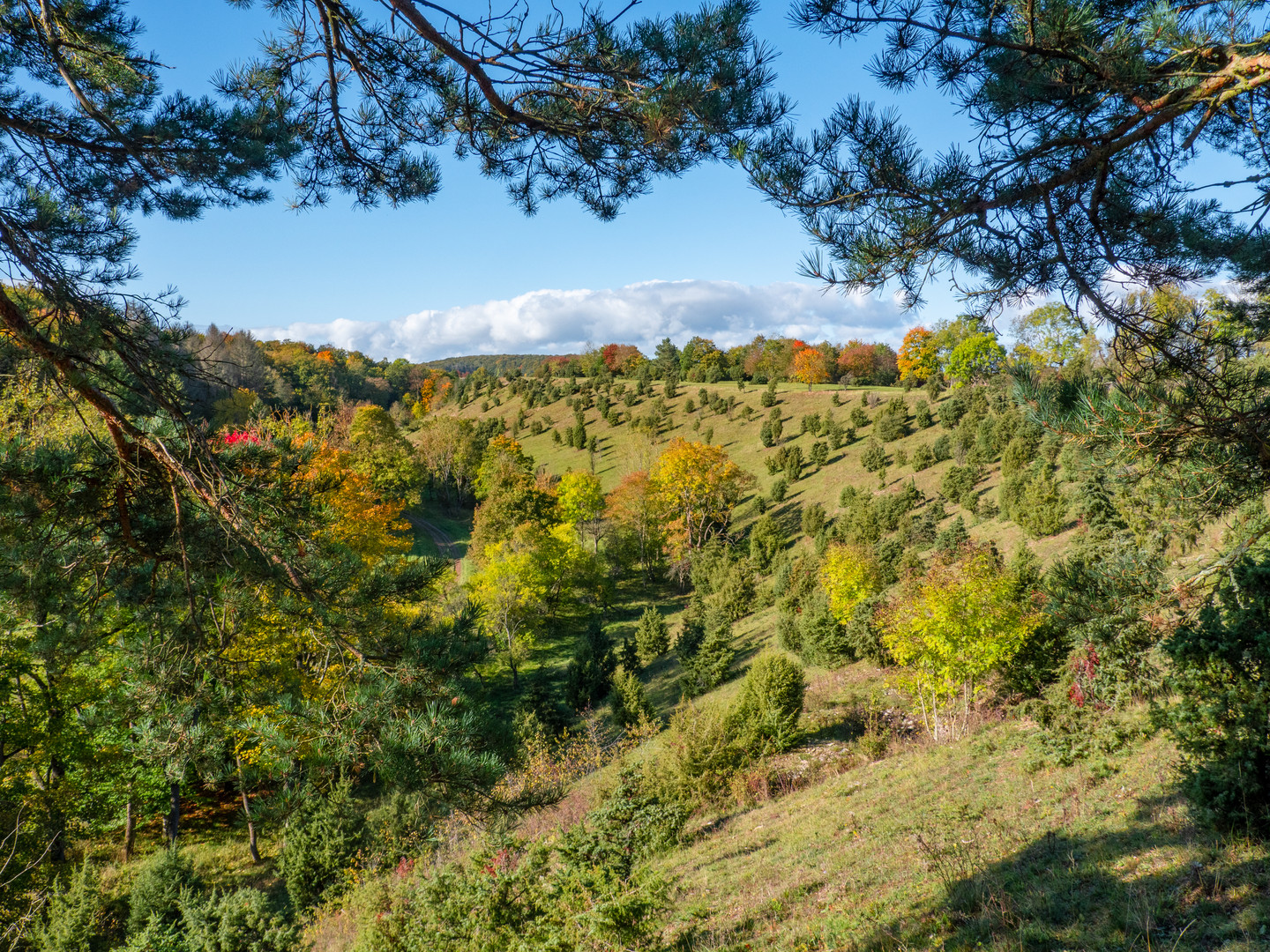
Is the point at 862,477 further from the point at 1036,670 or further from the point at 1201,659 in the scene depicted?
the point at 1201,659

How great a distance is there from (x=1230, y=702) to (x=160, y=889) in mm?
14341

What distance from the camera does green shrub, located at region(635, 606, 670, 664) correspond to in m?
24.3

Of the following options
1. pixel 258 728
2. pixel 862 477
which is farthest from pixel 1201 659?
pixel 862 477

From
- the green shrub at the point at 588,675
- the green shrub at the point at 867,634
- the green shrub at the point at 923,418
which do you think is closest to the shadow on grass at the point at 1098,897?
the green shrub at the point at 867,634

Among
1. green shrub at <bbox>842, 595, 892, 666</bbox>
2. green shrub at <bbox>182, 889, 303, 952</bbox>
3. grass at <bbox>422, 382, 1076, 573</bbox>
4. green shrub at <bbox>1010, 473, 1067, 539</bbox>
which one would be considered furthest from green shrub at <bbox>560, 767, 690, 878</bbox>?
green shrub at <bbox>1010, 473, 1067, 539</bbox>

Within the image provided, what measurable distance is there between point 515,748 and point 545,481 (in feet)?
85.7

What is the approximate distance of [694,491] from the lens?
3731cm

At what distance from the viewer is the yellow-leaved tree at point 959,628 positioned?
1183cm

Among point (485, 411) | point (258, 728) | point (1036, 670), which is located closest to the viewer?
point (258, 728)

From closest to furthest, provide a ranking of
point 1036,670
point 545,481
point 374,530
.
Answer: point 1036,670
point 374,530
point 545,481

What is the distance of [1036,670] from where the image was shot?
13.1 meters

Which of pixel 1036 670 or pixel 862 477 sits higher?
pixel 862 477

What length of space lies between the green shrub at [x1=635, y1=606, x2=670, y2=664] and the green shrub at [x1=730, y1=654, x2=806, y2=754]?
10974 millimetres

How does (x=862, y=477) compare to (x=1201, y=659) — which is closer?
(x=1201, y=659)
